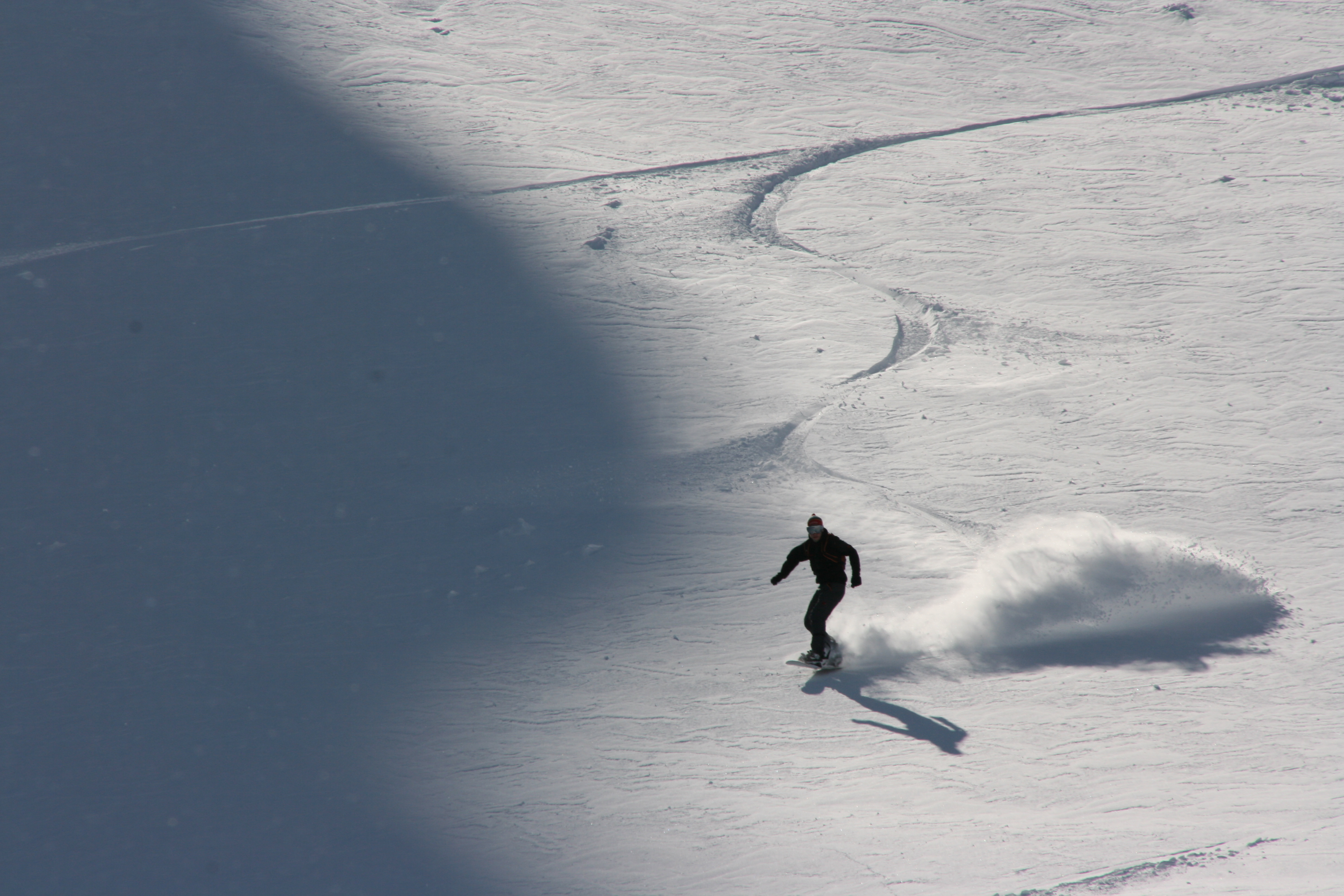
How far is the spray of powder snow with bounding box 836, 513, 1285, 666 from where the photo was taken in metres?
6.94

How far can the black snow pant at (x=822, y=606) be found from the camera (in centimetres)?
677

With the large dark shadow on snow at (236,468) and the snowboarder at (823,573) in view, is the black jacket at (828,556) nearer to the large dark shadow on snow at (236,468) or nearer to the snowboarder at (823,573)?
the snowboarder at (823,573)

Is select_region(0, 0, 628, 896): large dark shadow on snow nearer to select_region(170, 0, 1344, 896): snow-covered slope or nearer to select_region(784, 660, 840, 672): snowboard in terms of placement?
select_region(170, 0, 1344, 896): snow-covered slope

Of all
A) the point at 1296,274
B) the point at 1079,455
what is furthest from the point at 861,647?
the point at 1296,274

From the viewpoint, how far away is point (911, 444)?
9.55 metres

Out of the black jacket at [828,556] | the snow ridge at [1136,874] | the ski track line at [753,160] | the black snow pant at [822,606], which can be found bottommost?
the snow ridge at [1136,874]

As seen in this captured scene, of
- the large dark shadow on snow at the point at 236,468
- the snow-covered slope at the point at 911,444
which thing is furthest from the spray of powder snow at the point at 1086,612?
the large dark shadow on snow at the point at 236,468

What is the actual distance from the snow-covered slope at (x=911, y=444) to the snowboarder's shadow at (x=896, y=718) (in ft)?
0.09

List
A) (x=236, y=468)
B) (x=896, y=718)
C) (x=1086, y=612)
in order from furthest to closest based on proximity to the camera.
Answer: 1. (x=236, y=468)
2. (x=1086, y=612)
3. (x=896, y=718)

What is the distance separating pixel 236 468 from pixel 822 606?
603 centimetres

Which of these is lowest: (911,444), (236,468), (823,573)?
(236,468)

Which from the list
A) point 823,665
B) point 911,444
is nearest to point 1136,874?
point 823,665

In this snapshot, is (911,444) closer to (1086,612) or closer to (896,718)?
(1086,612)

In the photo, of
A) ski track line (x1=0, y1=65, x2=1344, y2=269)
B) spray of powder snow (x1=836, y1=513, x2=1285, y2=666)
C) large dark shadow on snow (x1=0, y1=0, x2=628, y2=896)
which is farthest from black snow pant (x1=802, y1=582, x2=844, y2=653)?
ski track line (x1=0, y1=65, x2=1344, y2=269)
